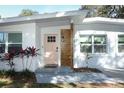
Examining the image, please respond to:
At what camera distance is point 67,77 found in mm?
12406

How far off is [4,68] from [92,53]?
19.9ft

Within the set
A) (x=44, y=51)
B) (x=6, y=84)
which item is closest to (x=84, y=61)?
(x=44, y=51)

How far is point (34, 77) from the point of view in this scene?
12367mm

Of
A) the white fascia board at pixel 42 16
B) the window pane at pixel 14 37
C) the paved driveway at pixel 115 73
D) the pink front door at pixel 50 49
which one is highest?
the white fascia board at pixel 42 16

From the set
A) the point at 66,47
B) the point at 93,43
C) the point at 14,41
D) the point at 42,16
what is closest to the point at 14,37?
the point at 14,41

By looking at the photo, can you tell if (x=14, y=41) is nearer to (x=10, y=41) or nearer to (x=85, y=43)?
(x=10, y=41)

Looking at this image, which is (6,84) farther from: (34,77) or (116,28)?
(116,28)

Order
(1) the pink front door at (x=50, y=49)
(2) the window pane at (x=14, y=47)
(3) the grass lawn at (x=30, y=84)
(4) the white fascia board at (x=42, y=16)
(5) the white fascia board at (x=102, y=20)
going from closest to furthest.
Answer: (3) the grass lawn at (x=30, y=84)
(4) the white fascia board at (x=42, y=16)
(2) the window pane at (x=14, y=47)
(5) the white fascia board at (x=102, y=20)
(1) the pink front door at (x=50, y=49)

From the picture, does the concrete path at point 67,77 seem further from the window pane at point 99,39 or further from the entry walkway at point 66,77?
the window pane at point 99,39

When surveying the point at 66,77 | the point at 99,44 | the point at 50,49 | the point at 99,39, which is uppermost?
the point at 99,39

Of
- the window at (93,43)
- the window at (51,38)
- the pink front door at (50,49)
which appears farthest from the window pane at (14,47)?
the window at (93,43)

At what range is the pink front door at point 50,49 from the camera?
16.3m

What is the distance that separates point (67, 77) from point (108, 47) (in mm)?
5596
